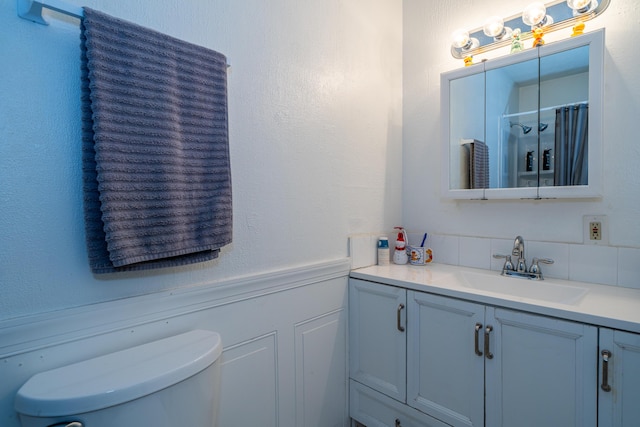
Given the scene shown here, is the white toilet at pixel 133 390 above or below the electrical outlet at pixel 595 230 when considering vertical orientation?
below

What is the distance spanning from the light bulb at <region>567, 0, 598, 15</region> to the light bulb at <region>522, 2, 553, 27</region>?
0.26 ft

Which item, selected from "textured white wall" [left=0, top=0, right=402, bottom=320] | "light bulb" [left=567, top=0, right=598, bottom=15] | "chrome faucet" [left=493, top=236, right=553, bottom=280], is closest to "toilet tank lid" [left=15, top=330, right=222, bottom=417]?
"textured white wall" [left=0, top=0, right=402, bottom=320]

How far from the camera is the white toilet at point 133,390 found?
2.07 ft

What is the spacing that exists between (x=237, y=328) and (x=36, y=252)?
0.62 m

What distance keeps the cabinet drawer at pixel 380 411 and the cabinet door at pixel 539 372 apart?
288mm

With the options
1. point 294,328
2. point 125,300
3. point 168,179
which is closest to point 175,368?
point 125,300

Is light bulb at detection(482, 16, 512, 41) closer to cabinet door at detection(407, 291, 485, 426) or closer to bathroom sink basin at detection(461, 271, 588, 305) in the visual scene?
bathroom sink basin at detection(461, 271, 588, 305)

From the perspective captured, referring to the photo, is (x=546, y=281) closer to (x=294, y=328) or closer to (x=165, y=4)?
(x=294, y=328)

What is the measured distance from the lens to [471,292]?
115 centimetres

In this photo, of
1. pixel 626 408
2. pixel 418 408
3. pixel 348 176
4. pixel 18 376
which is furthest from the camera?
pixel 348 176

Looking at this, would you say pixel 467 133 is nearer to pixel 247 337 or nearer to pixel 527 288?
pixel 527 288

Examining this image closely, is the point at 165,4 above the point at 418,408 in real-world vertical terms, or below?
above

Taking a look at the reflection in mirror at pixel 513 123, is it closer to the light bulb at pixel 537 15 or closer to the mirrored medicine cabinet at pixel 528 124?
the mirrored medicine cabinet at pixel 528 124

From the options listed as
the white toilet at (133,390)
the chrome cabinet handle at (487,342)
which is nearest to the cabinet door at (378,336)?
the chrome cabinet handle at (487,342)
